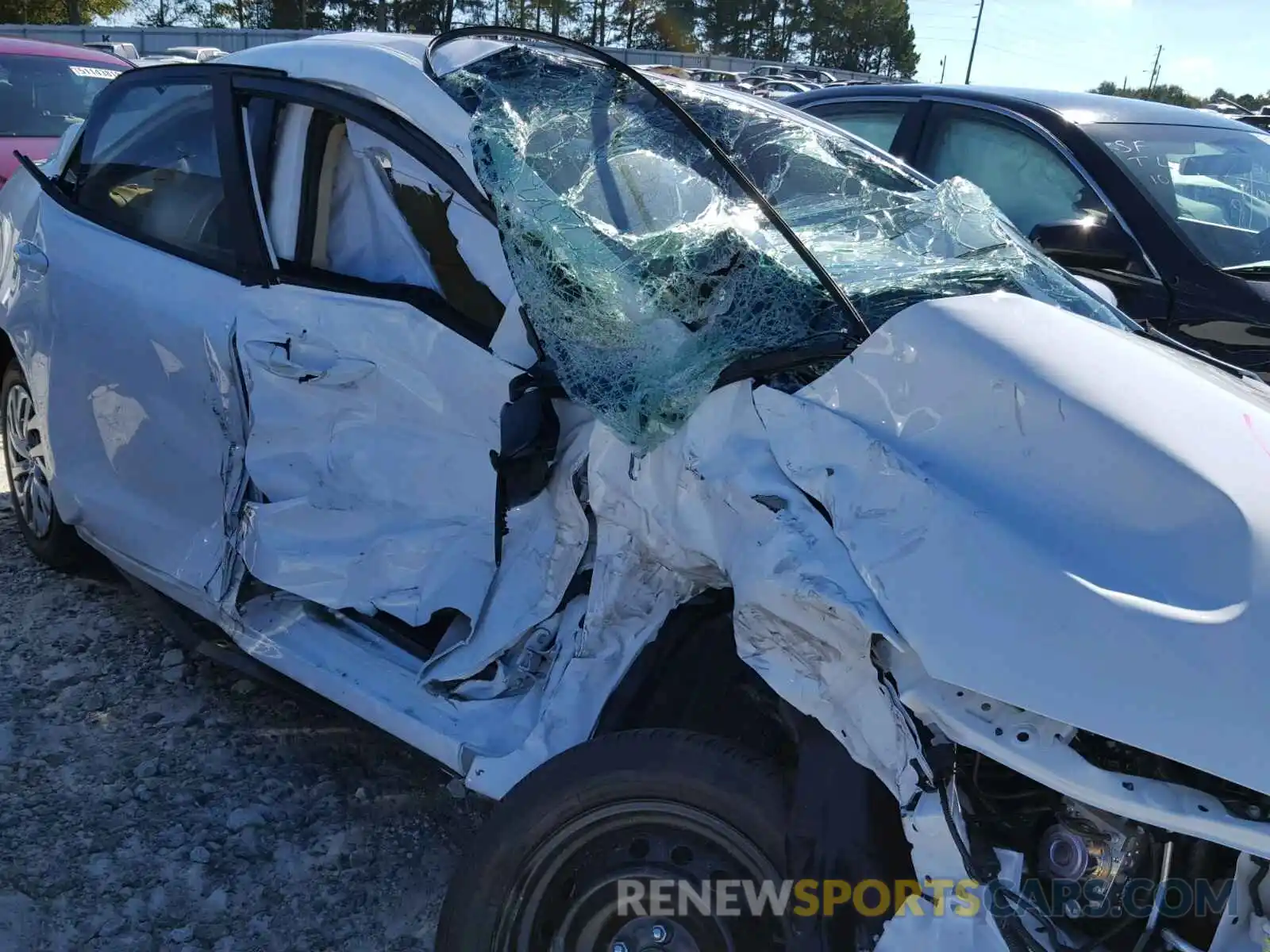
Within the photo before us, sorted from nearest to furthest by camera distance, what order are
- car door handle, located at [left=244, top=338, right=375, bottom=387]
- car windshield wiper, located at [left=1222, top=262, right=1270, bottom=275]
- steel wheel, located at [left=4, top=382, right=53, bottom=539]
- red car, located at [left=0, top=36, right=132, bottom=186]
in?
car door handle, located at [left=244, top=338, right=375, bottom=387]
steel wheel, located at [left=4, top=382, right=53, bottom=539]
car windshield wiper, located at [left=1222, top=262, right=1270, bottom=275]
red car, located at [left=0, top=36, right=132, bottom=186]

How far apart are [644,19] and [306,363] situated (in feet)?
205

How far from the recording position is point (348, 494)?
2.77 metres

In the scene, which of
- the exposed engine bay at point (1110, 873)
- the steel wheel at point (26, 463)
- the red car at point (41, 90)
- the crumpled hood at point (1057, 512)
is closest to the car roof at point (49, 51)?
the red car at point (41, 90)

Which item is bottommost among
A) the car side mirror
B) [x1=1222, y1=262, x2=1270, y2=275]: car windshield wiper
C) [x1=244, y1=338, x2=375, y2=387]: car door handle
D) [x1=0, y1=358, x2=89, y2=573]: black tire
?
[x1=0, y1=358, x2=89, y2=573]: black tire

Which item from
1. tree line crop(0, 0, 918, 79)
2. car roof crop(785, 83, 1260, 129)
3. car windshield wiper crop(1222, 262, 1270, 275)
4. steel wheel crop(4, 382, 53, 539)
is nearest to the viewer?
steel wheel crop(4, 382, 53, 539)

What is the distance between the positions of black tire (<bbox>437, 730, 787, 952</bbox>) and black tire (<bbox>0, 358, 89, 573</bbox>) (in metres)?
2.47

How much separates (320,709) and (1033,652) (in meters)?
1.88

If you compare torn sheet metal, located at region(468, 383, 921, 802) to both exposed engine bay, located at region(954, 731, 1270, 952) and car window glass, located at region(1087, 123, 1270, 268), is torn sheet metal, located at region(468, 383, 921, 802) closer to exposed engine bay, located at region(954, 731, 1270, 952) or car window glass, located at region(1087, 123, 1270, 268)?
exposed engine bay, located at region(954, 731, 1270, 952)

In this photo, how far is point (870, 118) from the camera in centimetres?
548

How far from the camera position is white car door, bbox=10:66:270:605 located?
2916mm

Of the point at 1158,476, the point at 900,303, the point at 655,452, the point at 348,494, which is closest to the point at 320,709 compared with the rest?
the point at 348,494

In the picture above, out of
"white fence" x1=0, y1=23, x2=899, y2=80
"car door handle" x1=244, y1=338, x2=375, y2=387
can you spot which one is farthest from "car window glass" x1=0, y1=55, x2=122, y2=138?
"white fence" x1=0, y1=23, x2=899, y2=80

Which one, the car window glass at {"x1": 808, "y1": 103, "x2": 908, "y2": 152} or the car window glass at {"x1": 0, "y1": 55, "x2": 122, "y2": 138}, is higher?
the car window glass at {"x1": 808, "y1": 103, "x2": 908, "y2": 152}

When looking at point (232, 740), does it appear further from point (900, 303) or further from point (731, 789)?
point (900, 303)
